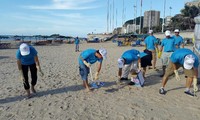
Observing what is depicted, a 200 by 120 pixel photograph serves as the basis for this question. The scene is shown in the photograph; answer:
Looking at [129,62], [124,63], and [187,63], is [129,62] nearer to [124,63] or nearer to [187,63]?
[124,63]

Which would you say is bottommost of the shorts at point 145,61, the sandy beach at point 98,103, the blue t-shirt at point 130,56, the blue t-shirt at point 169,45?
the sandy beach at point 98,103

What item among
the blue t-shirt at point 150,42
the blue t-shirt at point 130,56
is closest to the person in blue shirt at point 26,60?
the blue t-shirt at point 130,56

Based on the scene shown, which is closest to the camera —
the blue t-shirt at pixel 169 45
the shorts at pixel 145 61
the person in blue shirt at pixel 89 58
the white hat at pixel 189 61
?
the white hat at pixel 189 61

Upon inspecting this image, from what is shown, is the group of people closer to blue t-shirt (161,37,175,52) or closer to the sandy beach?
the sandy beach

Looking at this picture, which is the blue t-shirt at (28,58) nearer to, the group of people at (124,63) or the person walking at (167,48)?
the group of people at (124,63)

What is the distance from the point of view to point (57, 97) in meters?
6.20

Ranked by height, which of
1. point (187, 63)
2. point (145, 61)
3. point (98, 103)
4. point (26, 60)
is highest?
point (26, 60)

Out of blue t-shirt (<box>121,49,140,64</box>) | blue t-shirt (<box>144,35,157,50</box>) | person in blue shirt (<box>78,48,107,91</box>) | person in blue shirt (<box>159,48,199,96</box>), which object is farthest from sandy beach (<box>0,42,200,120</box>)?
blue t-shirt (<box>144,35,157,50</box>)

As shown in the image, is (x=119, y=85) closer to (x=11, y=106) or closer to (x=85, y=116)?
(x=85, y=116)

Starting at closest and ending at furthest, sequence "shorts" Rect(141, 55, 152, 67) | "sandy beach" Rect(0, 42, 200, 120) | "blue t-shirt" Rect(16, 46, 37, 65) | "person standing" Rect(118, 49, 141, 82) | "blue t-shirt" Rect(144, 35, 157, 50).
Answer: "sandy beach" Rect(0, 42, 200, 120), "blue t-shirt" Rect(16, 46, 37, 65), "person standing" Rect(118, 49, 141, 82), "shorts" Rect(141, 55, 152, 67), "blue t-shirt" Rect(144, 35, 157, 50)

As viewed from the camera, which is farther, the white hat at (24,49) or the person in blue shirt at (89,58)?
the person in blue shirt at (89,58)

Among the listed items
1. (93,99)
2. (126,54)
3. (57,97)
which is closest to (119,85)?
(126,54)

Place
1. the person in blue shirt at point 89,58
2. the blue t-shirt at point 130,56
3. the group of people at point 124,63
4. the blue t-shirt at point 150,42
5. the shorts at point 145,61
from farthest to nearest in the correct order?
1. the blue t-shirt at point 150,42
2. the shorts at point 145,61
3. the blue t-shirt at point 130,56
4. the person in blue shirt at point 89,58
5. the group of people at point 124,63

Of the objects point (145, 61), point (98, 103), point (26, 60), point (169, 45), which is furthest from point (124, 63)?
point (26, 60)
